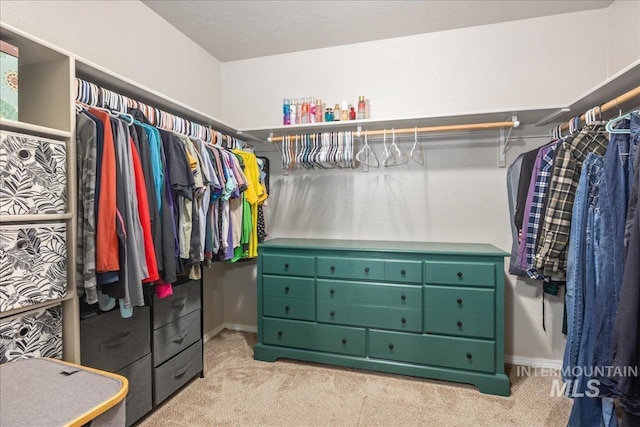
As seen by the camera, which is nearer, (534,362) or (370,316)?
(370,316)

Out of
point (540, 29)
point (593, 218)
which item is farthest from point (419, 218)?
point (540, 29)

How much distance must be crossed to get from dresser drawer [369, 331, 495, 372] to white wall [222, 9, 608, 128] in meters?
1.66

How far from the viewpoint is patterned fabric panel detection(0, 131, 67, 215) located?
1.09 meters

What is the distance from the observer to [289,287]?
7.77 ft

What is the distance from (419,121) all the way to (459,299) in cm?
127

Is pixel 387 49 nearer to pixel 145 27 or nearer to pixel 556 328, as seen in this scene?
pixel 145 27

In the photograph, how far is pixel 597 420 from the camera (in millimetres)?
1426

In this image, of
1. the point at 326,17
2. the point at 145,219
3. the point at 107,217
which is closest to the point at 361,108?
the point at 326,17

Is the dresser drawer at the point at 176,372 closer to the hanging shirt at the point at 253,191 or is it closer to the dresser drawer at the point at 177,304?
the dresser drawer at the point at 177,304

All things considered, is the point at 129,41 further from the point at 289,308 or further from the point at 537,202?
the point at 537,202

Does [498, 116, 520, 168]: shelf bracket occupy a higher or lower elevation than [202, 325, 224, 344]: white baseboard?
higher

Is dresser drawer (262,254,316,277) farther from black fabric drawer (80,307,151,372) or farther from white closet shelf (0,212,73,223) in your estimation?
white closet shelf (0,212,73,223)

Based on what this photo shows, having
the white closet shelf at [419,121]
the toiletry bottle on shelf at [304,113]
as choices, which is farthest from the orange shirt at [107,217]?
the toiletry bottle on shelf at [304,113]

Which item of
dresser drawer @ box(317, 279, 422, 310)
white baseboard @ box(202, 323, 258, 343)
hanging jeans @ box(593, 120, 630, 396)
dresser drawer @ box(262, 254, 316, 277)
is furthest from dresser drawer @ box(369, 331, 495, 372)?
white baseboard @ box(202, 323, 258, 343)
